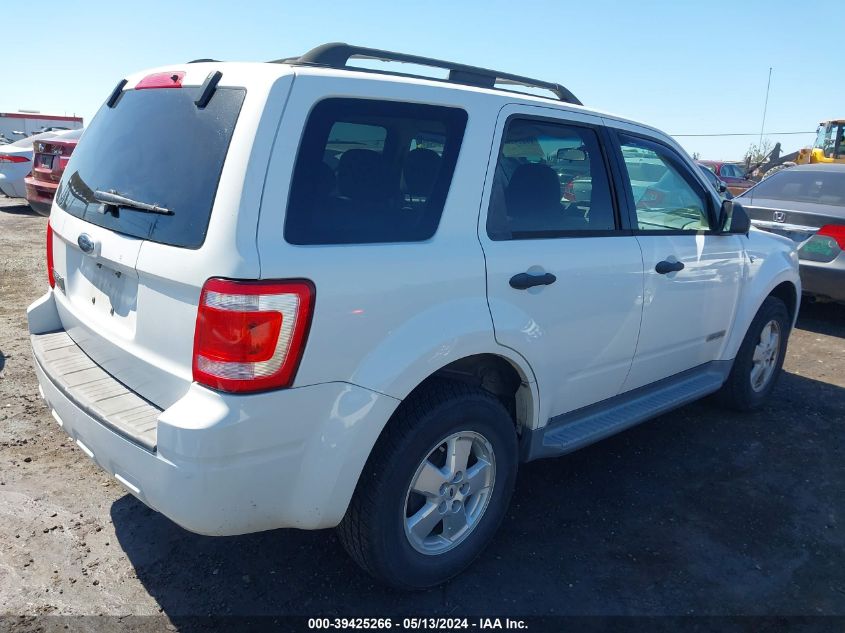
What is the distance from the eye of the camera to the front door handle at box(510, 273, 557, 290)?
2699 mm

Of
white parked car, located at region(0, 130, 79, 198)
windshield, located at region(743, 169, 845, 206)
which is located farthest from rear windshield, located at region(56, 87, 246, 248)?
white parked car, located at region(0, 130, 79, 198)

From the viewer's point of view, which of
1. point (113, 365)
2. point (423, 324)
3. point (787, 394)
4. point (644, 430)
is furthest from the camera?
point (787, 394)

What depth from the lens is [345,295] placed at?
2.18 m

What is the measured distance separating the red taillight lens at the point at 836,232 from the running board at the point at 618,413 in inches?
117

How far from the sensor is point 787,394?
5.20 m

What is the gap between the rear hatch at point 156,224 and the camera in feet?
6.88

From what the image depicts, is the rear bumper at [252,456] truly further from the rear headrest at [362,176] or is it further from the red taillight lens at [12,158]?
the red taillight lens at [12,158]

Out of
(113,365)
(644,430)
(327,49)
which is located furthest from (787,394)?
(113,365)

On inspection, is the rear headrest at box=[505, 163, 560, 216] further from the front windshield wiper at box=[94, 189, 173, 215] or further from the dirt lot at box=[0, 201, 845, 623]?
the dirt lot at box=[0, 201, 845, 623]

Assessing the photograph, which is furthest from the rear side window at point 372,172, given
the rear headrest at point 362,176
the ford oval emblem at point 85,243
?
the ford oval emblem at point 85,243

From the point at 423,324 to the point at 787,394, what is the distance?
4.01 meters

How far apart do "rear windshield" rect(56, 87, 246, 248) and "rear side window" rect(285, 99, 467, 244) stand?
27 centimetres

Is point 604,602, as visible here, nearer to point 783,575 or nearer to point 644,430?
point 783,575

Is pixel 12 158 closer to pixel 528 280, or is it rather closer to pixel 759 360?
pixel 528 280
